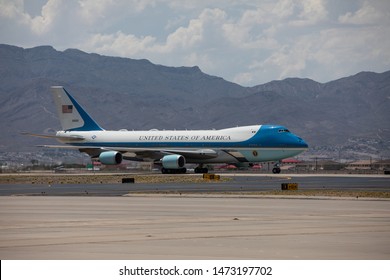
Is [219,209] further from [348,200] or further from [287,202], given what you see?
[348,200]

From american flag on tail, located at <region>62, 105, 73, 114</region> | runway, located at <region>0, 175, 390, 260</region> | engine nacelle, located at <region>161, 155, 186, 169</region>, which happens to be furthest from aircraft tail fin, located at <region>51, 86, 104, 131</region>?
runway, located at <region>0, 175, 390, 260</region>

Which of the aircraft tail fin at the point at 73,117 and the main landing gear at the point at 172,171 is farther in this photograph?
the aircraft tail fin at the point at 73,117

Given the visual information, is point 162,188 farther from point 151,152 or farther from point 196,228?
point 151,152

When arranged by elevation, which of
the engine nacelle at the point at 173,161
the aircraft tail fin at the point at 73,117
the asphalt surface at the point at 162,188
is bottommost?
the asphalt surface at the point at 162,188

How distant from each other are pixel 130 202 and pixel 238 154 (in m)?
59.2

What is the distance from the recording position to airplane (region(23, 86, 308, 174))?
106m

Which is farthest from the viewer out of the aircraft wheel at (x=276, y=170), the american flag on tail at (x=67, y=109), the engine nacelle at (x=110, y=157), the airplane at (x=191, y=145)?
the american flag on tail at (x=67, y=109)

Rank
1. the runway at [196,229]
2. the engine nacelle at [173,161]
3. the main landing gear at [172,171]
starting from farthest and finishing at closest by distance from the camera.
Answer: the main landing gear at [172,171], the engine nacelle at [173,161], the runway at [196,229]

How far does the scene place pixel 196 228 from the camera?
31875 mm

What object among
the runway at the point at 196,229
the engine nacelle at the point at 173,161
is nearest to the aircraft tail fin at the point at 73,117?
the engine nacelle at the point at 173,161

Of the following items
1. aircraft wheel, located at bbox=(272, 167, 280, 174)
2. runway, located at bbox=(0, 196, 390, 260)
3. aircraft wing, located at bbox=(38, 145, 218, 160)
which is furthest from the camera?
aircraft wheel, located at bbox=(272, 167, 280, 174)

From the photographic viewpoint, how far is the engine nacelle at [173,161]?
→ 345 ft

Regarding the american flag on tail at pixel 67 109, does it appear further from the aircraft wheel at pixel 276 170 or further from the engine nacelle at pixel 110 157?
the aircraft wheel at pixel 276 170

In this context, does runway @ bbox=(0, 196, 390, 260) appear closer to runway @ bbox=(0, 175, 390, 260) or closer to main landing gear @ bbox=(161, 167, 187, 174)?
runway @ bbox=(0, 175, 390, 260)
